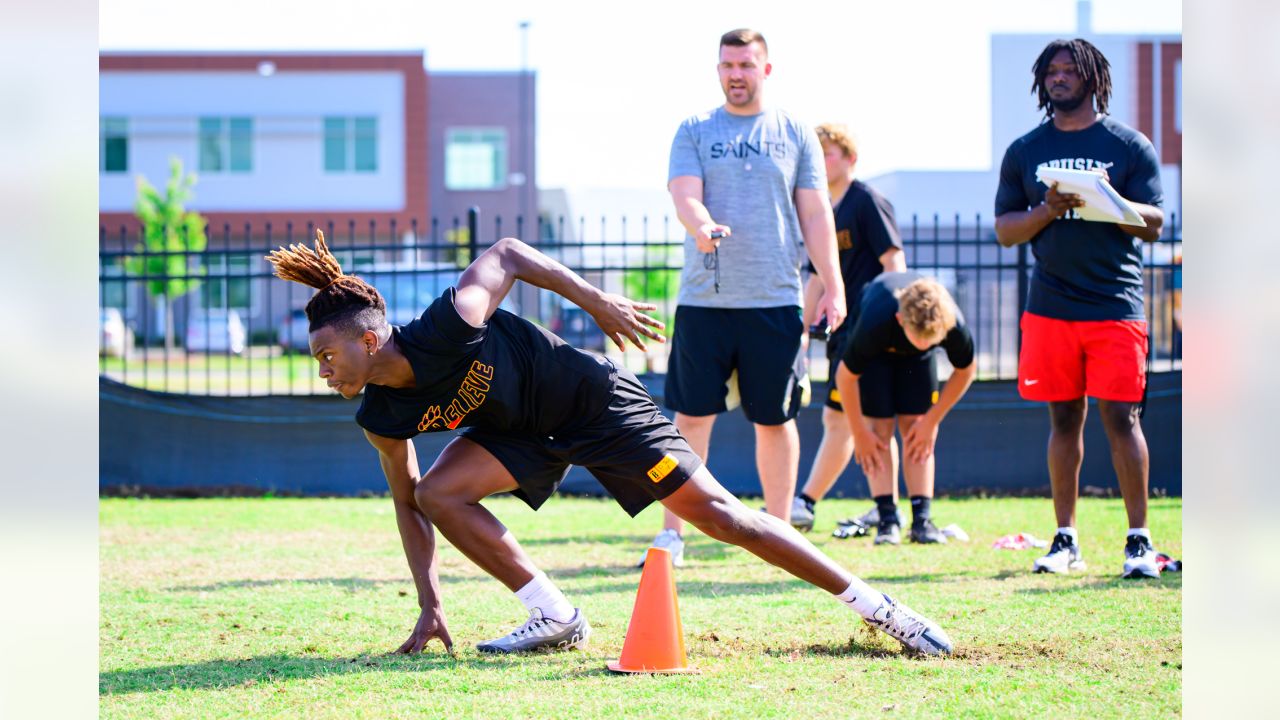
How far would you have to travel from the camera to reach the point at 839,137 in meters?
7.58

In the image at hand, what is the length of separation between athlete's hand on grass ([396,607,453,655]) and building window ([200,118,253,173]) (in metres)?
44.7

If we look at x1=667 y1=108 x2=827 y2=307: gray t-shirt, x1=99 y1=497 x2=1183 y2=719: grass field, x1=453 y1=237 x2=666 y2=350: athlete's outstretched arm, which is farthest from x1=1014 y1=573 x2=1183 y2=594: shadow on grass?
x1=453 y1=237 x2=666 y2=350: athlete's outstretched arm

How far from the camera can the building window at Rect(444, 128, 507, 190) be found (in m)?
49.1

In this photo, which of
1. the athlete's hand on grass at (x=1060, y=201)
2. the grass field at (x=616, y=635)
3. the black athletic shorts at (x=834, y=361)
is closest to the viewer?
the grass field at (x=616, y=635)

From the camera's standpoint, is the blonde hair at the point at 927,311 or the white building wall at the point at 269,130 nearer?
the blonde hair at the point at 927,311

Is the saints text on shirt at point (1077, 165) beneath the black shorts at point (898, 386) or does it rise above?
above

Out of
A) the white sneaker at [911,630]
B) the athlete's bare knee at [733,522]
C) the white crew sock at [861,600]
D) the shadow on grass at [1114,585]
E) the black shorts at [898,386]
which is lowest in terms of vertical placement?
the shadow on grass at [1114,585]

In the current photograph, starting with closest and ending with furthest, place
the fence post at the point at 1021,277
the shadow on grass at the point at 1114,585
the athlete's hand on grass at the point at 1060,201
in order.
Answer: the shadow on grass at the point at 1114,585 < the athlete's hand on grass at the point at 1060,201 < the fence post at the point at 1021,277

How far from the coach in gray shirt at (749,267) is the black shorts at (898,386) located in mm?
954

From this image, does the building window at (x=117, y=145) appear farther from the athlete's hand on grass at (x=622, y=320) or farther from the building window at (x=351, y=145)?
the athlete's hand on grass at (x=622, y=320)

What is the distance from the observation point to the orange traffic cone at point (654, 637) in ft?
13.2

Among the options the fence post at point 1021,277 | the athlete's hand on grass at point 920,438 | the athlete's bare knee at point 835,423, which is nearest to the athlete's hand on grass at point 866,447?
the athlete's hand on grass at point 920,438
